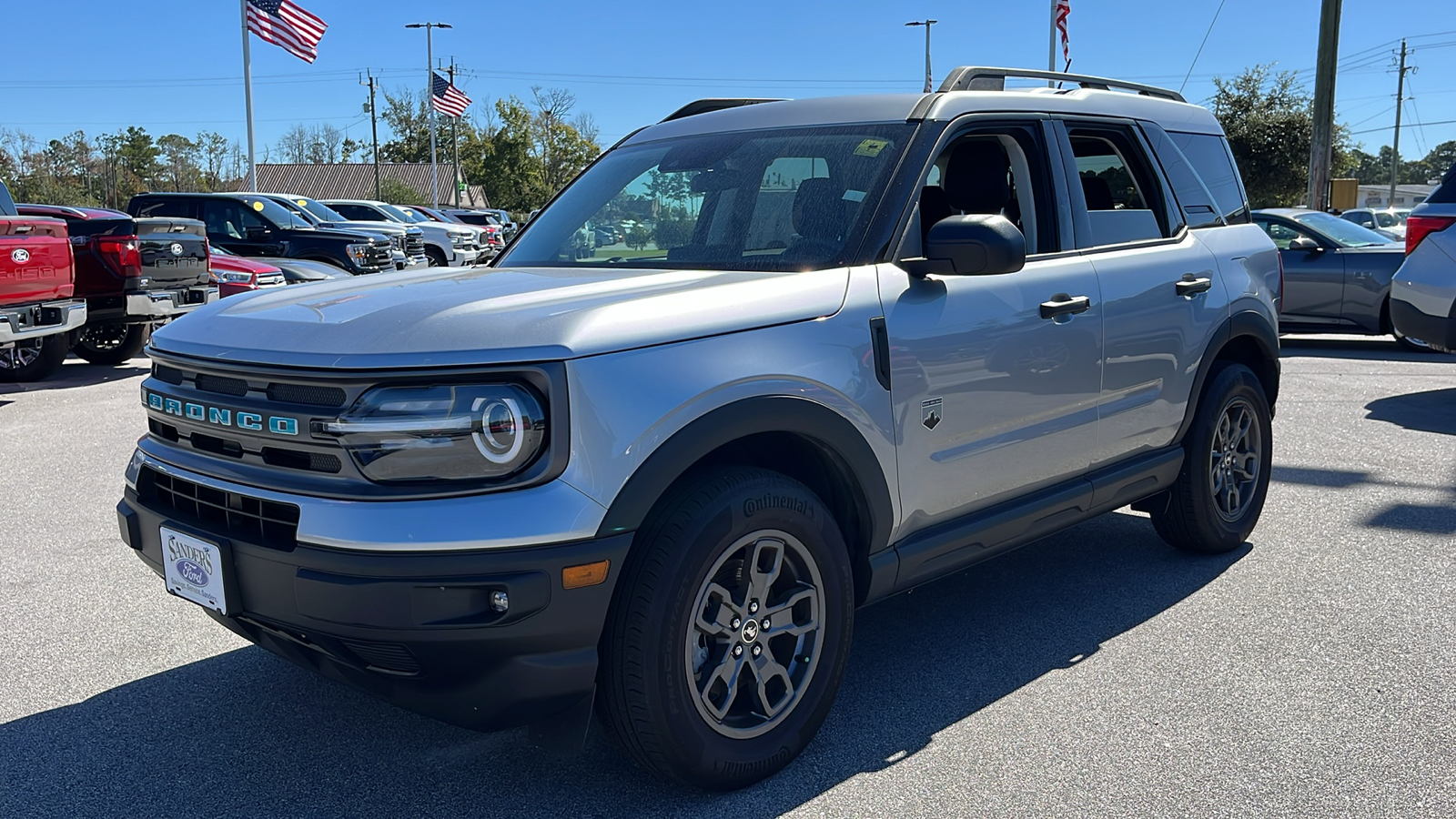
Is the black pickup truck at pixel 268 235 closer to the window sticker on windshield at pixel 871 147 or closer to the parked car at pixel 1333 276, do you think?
the parked car at pixel 1333 276

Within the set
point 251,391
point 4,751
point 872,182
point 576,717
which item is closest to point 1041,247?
point 872,182

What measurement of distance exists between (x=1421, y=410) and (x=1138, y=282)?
589 centimetres

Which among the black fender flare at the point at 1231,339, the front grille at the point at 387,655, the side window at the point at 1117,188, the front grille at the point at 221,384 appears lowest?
the front grille at the point at 387,655

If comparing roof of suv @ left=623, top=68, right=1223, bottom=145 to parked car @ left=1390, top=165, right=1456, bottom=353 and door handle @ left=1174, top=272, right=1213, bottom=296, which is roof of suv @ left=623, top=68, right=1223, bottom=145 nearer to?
door handle @ left=1174, top=272, right=1213, bottom=296

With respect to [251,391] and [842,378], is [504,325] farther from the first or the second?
[842,378]

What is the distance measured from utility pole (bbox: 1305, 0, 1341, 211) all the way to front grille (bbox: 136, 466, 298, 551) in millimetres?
19870

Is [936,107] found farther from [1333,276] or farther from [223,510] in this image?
[1333,276]

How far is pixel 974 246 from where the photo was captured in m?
3.37

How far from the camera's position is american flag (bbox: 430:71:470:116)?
37.7m

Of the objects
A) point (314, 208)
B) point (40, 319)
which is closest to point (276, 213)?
point (314, 208)

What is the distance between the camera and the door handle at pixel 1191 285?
4574 mm

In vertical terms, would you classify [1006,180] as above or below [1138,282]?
above

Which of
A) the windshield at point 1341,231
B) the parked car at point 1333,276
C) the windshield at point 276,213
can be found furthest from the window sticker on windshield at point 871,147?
the windshield at point 276,213

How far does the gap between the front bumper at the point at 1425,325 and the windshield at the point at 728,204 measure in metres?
6.82
